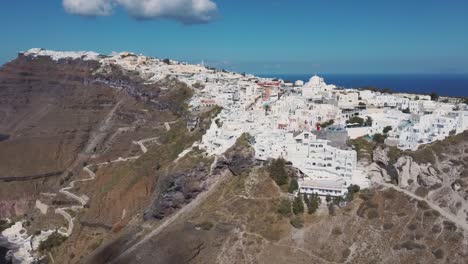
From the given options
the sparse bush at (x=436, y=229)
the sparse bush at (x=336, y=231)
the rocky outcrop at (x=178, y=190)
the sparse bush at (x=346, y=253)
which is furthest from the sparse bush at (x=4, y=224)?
the sparse bush at (x=436, y=229)

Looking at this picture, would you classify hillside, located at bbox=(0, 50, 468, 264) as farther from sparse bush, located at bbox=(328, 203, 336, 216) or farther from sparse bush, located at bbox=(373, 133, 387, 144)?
sparse bush, located at bbox=(373, 133, 387, 144)

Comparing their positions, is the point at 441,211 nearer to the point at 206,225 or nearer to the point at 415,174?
the point at 415,174

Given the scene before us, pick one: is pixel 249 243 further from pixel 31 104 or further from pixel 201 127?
pixel 31 104

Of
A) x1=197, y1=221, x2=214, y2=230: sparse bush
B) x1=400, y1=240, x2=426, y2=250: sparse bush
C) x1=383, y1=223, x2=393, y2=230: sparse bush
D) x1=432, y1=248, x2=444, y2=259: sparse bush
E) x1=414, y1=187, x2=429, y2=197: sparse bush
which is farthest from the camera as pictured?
x1=197, y1=221, x2=214, y2=230: sparse bush

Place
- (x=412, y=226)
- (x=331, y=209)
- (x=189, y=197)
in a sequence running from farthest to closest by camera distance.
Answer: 1. (x=189, y=197)
2. (x=331, y=209)
3. (x=412, y=226)

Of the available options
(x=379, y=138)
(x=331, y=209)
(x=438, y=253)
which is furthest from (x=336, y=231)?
(x=379, y=138)

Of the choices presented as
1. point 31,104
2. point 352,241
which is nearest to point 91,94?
point 31,104

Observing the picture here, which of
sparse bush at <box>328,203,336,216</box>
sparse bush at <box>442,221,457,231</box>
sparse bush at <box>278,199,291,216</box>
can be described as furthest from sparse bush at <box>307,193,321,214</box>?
sparse bush at <box>442,221,457,231</box>

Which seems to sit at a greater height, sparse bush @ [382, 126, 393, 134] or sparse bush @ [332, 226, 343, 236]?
sparse bush @ [382, 126, 393, 134]

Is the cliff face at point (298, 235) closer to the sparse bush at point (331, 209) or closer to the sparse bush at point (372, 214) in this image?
the sparse bush at point (372, 214)

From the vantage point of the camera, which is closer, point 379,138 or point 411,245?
point 411,245
